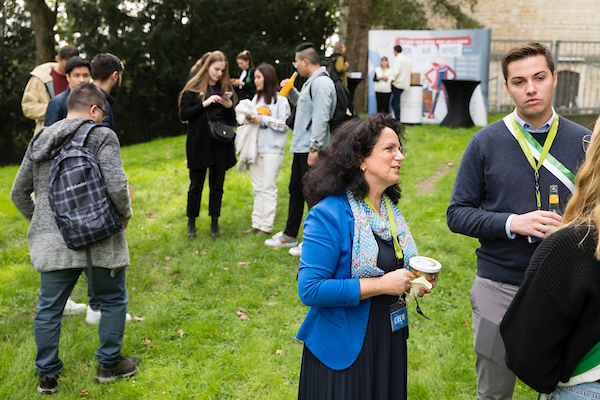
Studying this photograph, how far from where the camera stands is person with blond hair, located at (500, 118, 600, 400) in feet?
5.15

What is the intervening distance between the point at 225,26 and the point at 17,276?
47.1ft

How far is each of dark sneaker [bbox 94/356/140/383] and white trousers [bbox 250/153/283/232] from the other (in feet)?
10.7

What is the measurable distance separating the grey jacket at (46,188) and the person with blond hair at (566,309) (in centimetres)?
276

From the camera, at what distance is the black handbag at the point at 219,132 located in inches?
258

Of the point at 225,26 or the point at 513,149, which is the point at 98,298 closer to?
the point at 513,149

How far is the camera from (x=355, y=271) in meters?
2.38

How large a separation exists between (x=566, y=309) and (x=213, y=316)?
3.91 metres

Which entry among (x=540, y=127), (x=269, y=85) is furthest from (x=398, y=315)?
(x=269, y=85)

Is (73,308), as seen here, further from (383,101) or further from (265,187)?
(383,101)

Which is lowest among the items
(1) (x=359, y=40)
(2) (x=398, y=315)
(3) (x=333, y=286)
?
(2) (x=398, y=315)

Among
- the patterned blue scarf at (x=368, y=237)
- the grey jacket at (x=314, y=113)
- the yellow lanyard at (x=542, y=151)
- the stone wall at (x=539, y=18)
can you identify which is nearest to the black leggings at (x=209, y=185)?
the grey jacket at (x=314, y=113)

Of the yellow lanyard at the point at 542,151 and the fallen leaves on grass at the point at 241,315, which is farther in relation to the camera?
the fallen leaves on grass at the point at 241,315

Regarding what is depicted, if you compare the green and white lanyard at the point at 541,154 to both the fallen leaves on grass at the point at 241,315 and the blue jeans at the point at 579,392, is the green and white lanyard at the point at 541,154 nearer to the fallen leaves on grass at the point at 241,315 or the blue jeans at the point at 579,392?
the blue jeans at the point at 579,392

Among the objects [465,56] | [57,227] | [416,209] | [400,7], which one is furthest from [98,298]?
[400,7]
